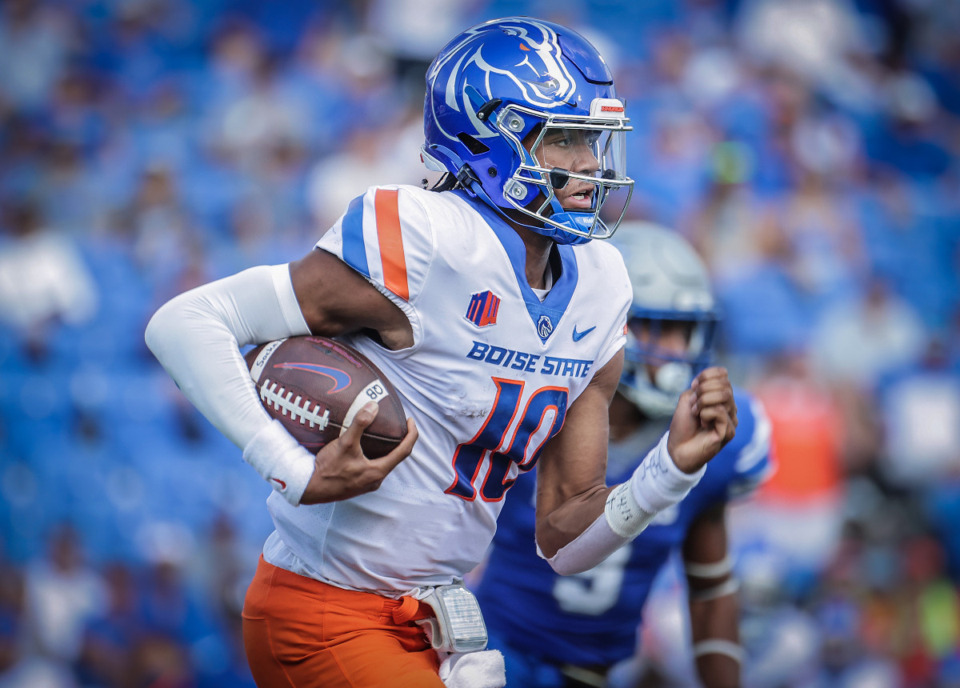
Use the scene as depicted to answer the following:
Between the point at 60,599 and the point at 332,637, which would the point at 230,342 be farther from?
the point at 60,599

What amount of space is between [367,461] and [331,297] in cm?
35

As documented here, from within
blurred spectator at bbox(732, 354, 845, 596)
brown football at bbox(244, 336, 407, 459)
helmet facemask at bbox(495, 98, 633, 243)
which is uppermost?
helmet facemask at bbox(495, 98, 633, 243)

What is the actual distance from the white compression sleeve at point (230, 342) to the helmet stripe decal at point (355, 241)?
14 cm

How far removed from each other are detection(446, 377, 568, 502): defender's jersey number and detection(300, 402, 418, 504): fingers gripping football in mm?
281

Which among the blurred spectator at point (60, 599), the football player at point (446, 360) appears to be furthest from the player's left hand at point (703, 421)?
the blurred spectator at point (60, 599)

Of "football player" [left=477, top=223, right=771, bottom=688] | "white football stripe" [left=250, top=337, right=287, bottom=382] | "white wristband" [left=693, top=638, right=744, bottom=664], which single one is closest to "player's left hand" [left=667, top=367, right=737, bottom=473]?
"white football stripe" [left=250, top=337, right=287, bottom=382]

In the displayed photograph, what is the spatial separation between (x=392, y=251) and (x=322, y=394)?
32 cm

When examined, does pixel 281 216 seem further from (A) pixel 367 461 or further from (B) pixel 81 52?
(A) pixel 367 461

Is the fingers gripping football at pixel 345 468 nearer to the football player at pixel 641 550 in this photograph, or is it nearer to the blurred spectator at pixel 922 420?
the football player at pixel 641 550

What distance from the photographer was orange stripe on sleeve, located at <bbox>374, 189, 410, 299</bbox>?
84.3 inches

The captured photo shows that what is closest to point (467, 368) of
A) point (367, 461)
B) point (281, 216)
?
point (367, 461)

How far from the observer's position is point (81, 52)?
809 cm

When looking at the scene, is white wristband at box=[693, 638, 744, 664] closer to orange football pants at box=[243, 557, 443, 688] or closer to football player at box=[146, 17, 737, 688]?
football player at box=[146, 17, 737, 688]

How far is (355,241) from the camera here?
7.07 ft
